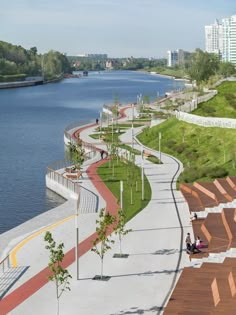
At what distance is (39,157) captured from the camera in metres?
67.9

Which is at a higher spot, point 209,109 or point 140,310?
point 209,109

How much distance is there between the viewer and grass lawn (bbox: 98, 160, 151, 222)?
130ft

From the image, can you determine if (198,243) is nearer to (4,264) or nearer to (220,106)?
(4,264)

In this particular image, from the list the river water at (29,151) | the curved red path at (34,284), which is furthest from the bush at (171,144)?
the curved red path at (34,284)

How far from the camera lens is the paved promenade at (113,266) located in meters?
23.8

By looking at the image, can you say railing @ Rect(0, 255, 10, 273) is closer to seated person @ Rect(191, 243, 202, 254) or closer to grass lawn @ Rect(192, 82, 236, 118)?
seated person @ Rect(191, 243, 202, 254)

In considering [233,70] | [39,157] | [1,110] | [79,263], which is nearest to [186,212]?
[79,263]

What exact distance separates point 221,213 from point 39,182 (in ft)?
76.2

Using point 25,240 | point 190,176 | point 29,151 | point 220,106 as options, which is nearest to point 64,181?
point 190,176

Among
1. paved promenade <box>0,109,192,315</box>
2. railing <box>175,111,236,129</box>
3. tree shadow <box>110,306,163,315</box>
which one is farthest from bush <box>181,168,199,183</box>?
tree shadow <box>110,306,163,315</box>

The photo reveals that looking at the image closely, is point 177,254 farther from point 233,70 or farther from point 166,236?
point 233,70

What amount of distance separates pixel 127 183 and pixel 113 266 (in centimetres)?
1859

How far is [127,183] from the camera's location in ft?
153

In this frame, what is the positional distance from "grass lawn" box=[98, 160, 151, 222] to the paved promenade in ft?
2.71
